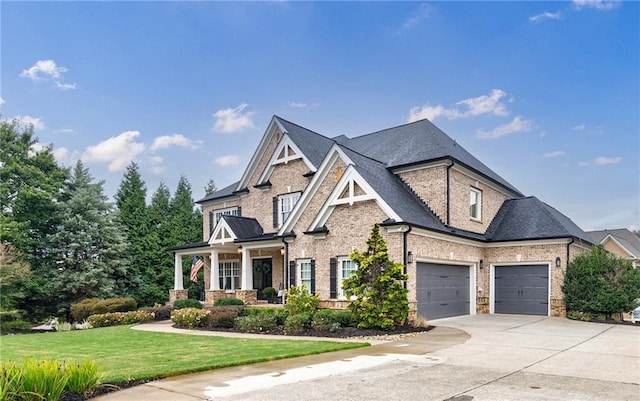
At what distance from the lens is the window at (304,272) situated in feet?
65.1

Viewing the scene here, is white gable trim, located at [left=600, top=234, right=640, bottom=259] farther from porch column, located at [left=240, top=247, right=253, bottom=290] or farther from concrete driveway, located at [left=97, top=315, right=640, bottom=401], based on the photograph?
concrete driveway, located at [left=97, top=315, right=640, bottom=401]

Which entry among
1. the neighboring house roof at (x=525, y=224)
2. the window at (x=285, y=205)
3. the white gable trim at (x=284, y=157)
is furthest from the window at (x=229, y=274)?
the neighboring house roof at (x=525, y=224)

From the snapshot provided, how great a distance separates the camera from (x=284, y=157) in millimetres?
25469

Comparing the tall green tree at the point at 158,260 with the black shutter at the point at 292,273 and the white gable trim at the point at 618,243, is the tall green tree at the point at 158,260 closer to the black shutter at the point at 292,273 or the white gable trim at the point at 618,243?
the black shutter at the point at 292,273

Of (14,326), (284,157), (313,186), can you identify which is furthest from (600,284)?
(14,326)

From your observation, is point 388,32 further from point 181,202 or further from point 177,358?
point 181,202

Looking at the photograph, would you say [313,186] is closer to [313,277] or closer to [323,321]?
[313,277]

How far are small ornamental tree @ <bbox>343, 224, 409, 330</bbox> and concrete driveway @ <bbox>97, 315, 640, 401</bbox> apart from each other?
6.63 feet

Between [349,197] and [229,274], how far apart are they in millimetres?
13353

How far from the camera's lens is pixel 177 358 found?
396 inches

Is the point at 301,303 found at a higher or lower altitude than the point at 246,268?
lower

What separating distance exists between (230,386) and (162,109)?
21736mm

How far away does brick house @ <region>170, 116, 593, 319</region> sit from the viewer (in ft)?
58.9

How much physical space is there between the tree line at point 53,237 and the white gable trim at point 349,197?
57.6ft
